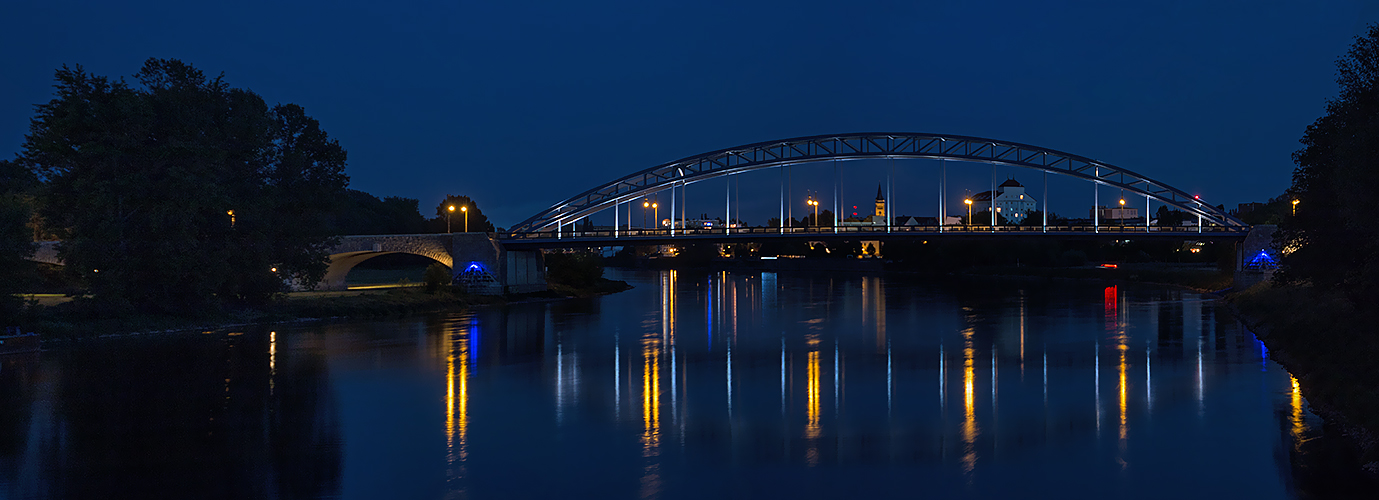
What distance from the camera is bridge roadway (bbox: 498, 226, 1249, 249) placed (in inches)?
2477

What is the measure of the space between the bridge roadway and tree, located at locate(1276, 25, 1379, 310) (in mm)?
31556

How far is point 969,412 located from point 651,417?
7.38 m

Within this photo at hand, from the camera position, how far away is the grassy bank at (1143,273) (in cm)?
7212

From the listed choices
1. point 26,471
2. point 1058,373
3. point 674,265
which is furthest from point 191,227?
point 674,265

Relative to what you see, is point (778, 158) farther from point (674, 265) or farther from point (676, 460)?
point (674, 265)

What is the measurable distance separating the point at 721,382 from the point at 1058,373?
10241 millimetres

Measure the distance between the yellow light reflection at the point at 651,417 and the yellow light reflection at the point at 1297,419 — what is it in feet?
40.4

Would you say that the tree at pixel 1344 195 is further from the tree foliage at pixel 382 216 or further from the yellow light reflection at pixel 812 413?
the tree foliage at pixel 382 216

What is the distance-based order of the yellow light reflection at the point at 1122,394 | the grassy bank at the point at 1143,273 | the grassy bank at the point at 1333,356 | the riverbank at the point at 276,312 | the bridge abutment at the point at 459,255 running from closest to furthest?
the grassy bank at the point at 1333,356 → the yellow light reflection at the point at 1122,394 → the riverbank at the point at 276,312 → the bridge abutment at the point at 459,255 → the grassy bank at the point at 1143,273

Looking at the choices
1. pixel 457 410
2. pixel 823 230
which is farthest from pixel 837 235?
pixel 457 410

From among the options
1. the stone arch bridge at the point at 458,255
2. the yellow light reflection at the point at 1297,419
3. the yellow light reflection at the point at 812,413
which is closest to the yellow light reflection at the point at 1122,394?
the yellow light reflection at the point at 1297,419

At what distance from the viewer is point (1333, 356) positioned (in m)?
22.9

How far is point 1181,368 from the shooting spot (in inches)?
1108

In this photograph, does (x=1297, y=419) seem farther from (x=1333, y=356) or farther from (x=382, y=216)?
(x=382, y=216)
